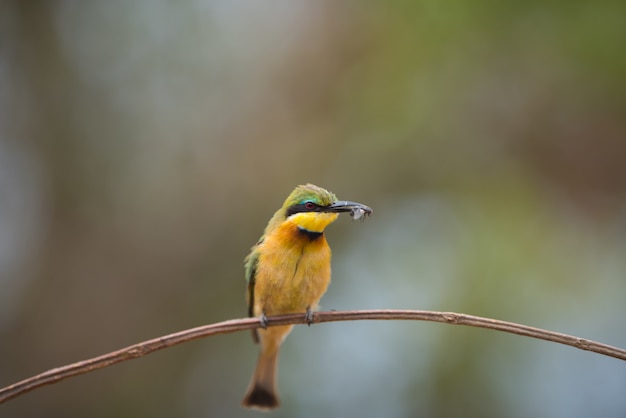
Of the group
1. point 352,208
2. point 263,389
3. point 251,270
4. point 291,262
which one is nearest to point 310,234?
point 291,262

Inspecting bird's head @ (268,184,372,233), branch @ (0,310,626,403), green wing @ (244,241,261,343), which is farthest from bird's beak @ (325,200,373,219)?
green wing @ (244,241,261,343)

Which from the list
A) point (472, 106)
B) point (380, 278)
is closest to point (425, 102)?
point (472, 106)

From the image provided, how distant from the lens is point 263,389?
3223mm

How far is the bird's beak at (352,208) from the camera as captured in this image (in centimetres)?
209

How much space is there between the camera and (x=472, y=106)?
4711 millimetres

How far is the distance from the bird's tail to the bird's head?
94 centimetres

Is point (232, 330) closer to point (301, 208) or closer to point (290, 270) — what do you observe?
point (301, 208)

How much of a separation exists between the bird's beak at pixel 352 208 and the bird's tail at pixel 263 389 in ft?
3.77

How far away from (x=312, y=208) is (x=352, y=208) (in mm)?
313

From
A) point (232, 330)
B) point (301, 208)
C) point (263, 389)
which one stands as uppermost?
point (301, 208)

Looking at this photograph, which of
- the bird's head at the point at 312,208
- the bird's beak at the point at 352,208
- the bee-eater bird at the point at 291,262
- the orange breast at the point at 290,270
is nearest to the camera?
the bird's beak at the point at 352,208

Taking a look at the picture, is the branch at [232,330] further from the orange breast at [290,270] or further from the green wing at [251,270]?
the green wing at [251,270]

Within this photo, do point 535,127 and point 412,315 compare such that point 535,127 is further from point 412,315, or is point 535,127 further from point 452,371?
point 412,315

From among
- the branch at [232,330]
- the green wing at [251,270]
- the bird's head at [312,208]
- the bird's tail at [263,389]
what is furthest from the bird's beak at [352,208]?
the bird's tail at [263,389]
